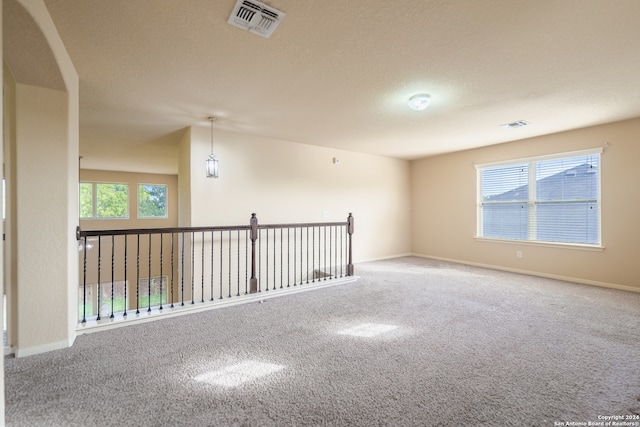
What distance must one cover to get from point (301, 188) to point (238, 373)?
372 centimetres

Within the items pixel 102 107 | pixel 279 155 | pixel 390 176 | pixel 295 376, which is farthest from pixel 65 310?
pixel 390 176

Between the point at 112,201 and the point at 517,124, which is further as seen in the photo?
the point at 112,201

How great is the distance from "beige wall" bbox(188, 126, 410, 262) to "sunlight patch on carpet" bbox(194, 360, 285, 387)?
2.68 meters

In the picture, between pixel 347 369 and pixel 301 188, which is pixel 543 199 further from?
pixel 347 369

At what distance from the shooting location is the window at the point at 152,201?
860cm

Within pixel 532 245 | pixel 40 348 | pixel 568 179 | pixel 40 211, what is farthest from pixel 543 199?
pixel 40 348

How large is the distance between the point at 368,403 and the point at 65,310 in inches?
98.2

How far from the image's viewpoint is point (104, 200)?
8117mm

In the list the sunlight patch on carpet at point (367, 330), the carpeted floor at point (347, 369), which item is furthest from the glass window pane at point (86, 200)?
the sunlight patch on carpet at point (367, 330)

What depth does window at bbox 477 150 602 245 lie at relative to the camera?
4.37 m

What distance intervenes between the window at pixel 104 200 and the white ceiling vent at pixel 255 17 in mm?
8174

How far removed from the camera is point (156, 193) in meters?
8.88

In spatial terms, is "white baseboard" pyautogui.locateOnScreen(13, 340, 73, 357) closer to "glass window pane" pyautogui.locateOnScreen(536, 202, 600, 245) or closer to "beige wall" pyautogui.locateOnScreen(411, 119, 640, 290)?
"beige wall" pyautogui.locateOnScreen(411, 119, 640, 290)

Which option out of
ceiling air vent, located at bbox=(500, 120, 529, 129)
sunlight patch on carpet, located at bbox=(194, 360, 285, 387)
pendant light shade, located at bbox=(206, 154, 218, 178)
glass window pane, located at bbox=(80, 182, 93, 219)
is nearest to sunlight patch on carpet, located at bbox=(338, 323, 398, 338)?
sunlight patch on carpet, located at bbox=(194, 360, 285, 387)
